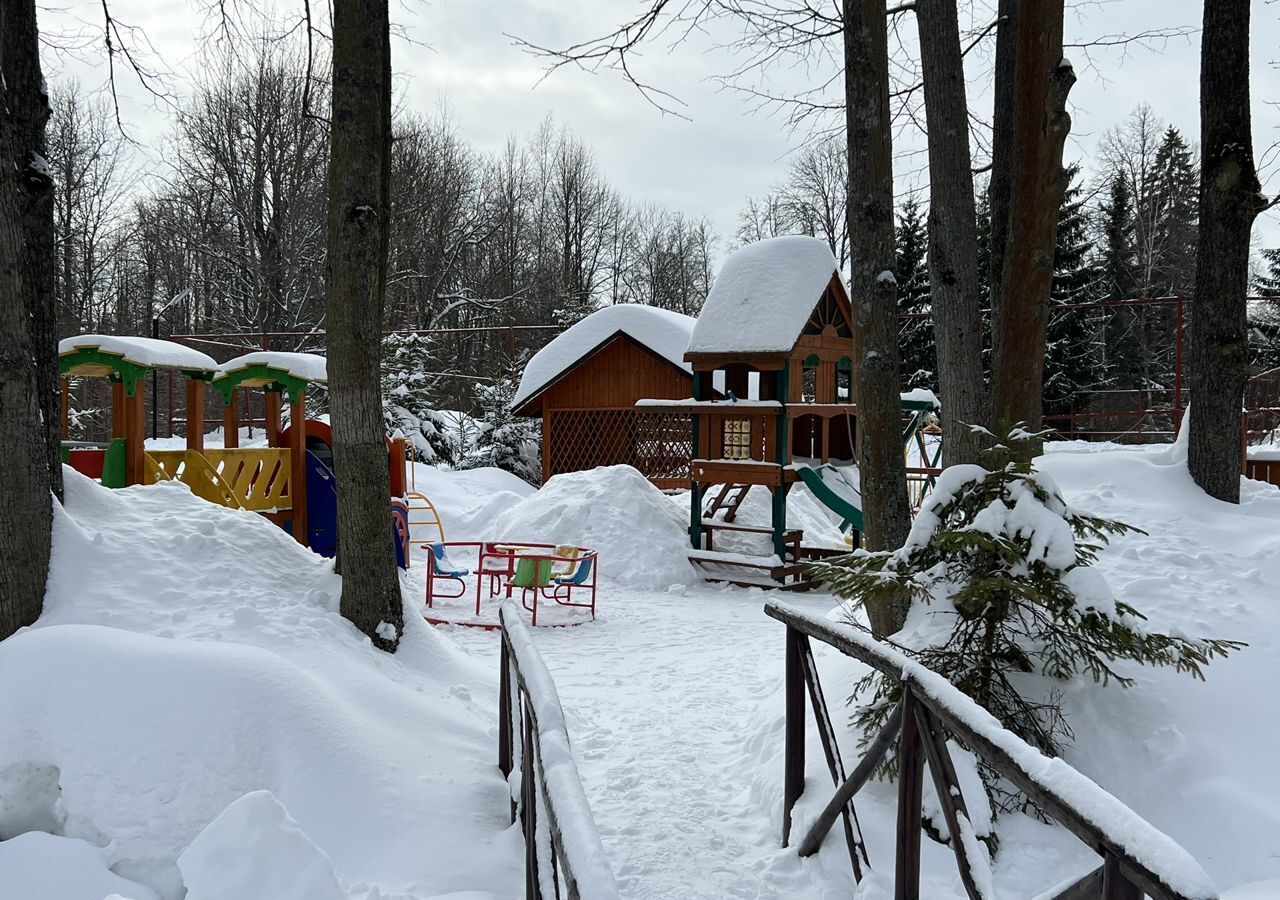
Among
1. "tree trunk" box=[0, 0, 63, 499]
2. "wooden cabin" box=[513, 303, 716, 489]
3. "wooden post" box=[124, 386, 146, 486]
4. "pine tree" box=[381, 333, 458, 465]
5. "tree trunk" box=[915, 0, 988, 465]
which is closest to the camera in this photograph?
"tree trunk" box=[0, 0, 63, 499]

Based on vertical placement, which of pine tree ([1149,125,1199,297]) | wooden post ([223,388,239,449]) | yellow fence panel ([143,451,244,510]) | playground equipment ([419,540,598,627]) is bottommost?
playground equipment ([419,540,598,627])

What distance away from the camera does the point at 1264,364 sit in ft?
76.6

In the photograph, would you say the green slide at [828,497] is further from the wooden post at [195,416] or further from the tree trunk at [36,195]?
the tree trunk at [36,195]

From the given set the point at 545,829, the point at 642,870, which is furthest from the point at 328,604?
the point at 545,829

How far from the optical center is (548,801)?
6.86 feet

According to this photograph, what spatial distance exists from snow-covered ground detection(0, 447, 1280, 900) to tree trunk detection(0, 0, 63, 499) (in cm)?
61

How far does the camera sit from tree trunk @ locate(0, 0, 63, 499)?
17.3 ft

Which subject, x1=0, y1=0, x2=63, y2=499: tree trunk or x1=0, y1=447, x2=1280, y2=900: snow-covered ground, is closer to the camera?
x1=0, y1=447, x2=1280, y2=900: snow-covered ground

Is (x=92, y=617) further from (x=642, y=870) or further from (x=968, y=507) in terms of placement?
(x=968, y=507)

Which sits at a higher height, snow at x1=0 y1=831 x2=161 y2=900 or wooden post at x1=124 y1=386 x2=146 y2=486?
wooden post at x1=124 y1=386 x2=146 y2=486

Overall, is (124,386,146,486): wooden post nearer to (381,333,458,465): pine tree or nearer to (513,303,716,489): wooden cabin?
(513,303,716,489): wooden cabin

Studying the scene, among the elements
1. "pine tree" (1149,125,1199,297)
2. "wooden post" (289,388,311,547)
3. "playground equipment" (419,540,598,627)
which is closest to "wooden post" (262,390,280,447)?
"wooden post" (289,388,311,547)

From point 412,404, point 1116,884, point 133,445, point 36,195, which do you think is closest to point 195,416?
point 133,445

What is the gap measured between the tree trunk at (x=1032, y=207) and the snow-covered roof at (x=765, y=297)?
232 inches
